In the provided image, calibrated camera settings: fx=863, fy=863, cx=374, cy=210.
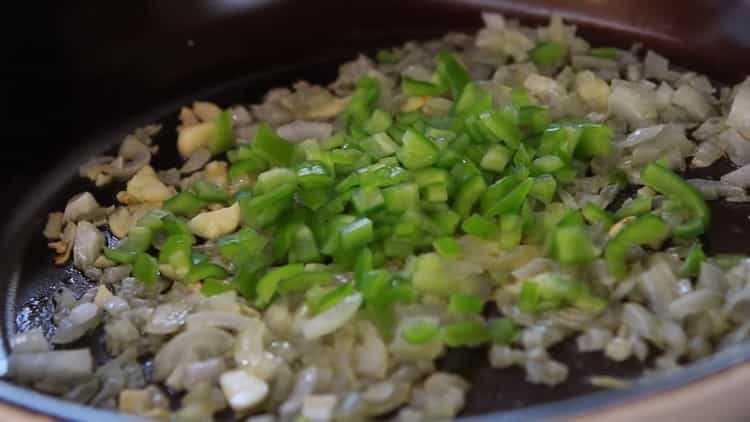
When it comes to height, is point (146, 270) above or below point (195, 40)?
below

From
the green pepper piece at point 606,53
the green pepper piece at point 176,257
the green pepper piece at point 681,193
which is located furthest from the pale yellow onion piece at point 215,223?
the green pepper piece at point 606,53

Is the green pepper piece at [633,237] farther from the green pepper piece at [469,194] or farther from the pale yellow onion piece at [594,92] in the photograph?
the pale yellow onion piece at [594,92]

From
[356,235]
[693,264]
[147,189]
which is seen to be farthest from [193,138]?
[693,264]

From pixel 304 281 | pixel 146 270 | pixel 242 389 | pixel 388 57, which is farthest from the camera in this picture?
pixel 388 57

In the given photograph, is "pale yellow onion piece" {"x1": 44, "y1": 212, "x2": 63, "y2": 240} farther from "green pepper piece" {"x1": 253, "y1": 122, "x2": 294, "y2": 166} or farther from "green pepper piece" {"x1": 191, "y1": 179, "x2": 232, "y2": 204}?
"green pepper piece" {"x1": 253, "y1": 122, "x2": 294, "y2": 166}

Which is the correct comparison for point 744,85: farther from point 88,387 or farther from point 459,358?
point 88,387

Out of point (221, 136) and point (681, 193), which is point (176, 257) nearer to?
point (221, 136)
